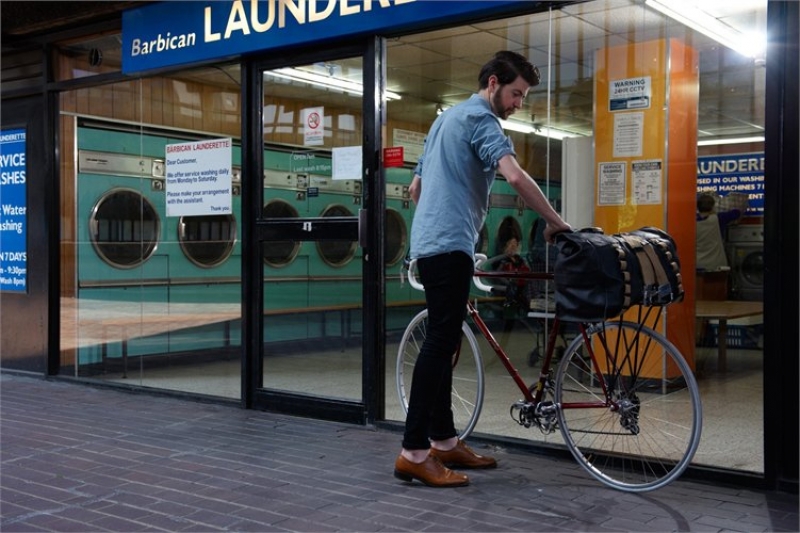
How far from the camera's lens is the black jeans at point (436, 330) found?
13.0 feet

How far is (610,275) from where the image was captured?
362cm

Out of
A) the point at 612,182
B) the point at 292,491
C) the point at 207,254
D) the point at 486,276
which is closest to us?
the point at 292,491

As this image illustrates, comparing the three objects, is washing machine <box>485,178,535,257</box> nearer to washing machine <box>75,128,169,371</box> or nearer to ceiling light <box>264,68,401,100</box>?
ceiling light <box>264,68,401,100</box>

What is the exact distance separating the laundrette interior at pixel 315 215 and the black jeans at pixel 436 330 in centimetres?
57

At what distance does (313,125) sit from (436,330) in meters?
2.32

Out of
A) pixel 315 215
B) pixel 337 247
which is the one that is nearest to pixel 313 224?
pixel 315 215

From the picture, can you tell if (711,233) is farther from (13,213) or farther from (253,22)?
(13,213)

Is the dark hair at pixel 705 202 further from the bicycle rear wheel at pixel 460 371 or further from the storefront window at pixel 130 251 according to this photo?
the storefront window at pixel 130 251

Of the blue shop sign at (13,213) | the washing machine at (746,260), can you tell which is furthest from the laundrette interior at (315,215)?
the blue shop sign at (13,213)

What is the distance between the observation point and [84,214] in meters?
7.46

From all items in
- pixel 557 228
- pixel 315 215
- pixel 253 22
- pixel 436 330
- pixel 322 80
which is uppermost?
pixel 253 22

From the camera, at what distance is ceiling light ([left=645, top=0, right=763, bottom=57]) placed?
14.0ft

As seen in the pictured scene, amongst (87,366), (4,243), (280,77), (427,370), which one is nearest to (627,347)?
(427,370)

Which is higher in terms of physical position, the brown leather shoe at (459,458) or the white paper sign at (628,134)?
the white paper sign at (628,134)
